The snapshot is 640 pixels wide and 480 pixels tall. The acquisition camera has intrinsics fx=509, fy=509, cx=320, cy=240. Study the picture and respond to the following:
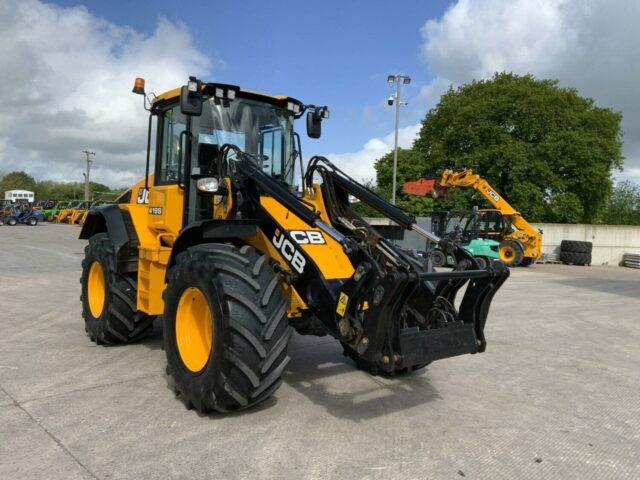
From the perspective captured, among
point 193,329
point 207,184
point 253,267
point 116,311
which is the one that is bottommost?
point 116,311

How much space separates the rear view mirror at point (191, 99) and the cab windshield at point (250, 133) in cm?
46

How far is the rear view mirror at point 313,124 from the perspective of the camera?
5.41 metres

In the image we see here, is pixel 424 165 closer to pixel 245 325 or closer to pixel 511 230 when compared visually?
pixel 511 230

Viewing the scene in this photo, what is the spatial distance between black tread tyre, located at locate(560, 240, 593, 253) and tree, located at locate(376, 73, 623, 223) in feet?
27.1

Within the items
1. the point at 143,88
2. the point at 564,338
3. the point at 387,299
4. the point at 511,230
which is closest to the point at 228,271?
the point at 387,299

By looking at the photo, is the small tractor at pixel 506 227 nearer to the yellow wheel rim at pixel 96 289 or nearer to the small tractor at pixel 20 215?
the yellow wheel rim at pixel 96 289

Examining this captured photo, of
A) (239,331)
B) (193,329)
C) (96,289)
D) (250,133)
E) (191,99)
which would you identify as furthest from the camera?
(96,289)

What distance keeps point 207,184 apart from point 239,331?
1.35m

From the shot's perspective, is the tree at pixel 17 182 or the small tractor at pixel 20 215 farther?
the tree at pixel 17 182

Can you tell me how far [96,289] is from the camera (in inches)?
242

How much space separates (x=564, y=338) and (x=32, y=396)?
6570 millimetres

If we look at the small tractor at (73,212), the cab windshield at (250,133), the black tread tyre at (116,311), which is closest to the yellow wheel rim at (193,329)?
the cab windshield at (250,133)

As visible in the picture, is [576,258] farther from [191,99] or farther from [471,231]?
[191,99]

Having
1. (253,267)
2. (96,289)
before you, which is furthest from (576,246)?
(253,267)
